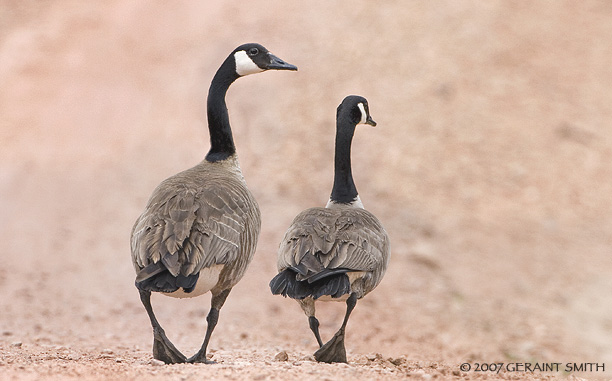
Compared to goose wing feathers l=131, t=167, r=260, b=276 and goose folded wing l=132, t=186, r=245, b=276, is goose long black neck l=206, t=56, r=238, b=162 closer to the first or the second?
goose wing feathers l=131, t=167, r=260, b=276

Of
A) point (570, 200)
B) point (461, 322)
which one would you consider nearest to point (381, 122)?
point (570, 200)

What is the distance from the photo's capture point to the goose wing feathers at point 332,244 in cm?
839

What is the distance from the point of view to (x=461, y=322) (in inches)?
627

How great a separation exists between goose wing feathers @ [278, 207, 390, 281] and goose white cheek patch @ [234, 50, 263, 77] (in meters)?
2.34

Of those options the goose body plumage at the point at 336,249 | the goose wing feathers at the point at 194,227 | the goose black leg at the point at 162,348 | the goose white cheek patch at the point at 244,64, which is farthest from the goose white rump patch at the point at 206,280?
the goose white cheek patch at the point at 244,64

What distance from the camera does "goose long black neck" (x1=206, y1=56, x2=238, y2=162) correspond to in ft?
35.0

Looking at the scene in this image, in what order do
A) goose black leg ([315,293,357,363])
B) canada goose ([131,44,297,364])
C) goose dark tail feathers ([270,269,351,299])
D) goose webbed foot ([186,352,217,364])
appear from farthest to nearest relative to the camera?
goose black leg ([315,293,357,363]) → goose webbed foot ([186,352,217,364]) → goose dark tail feathers ([270,269,351,299]) → canada goose ([131,44,297,364])

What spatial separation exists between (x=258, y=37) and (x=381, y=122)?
5277 mm

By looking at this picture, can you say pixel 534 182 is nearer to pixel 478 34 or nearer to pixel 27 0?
pixel 478 34

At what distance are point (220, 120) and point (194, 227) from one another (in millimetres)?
2928

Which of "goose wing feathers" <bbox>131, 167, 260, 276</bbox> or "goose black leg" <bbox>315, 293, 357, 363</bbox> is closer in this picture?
"goose wing feathers" <bbox>131, 167, 260, 276</bbox>

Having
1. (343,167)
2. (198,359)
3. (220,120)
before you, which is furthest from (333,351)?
(220,120)

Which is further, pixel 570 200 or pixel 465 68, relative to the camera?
pixel 465 68

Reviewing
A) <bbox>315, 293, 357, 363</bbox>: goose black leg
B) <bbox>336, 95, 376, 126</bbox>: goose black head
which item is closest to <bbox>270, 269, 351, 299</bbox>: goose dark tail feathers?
<bbox>315, 293, 357, 363</bbox>: goose black leg
